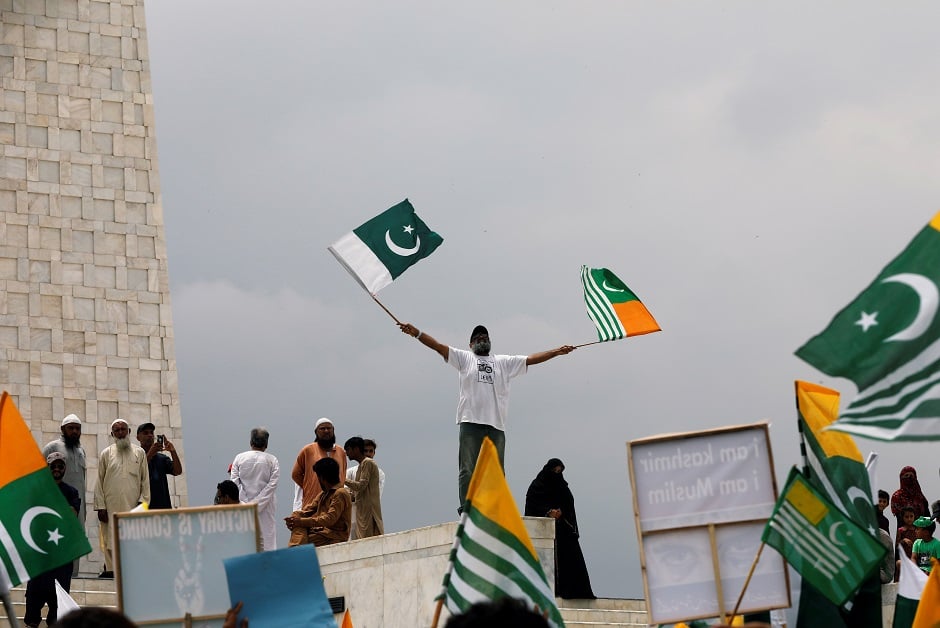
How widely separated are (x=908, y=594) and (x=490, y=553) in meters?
3.34

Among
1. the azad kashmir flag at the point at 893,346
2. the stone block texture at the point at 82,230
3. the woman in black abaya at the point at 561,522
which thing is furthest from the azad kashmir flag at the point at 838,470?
the stone block texture at the point at 82,230

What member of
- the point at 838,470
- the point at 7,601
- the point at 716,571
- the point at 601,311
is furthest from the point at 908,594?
the point at 7,601

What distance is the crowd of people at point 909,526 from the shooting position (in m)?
13.6

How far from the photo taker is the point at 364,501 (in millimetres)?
15422

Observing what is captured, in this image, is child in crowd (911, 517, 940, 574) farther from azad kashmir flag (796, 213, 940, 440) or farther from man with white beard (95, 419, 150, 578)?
man with white beard (95, 419, 150, 578)

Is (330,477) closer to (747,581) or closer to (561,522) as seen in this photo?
(561,522)

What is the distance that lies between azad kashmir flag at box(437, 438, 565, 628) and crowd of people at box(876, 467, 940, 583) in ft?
16.4

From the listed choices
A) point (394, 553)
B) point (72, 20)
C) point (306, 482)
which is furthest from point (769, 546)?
point (72, 20)

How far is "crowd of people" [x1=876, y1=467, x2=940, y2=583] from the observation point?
44.7ft

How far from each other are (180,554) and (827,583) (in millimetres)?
3020

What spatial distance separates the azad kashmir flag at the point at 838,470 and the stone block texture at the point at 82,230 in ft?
43.4

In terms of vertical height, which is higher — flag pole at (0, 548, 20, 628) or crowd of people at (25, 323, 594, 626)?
crowd of people at (25, 323, 594, 626)

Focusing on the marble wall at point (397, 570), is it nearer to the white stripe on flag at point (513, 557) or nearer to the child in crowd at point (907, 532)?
the child in crowd at point (907, 532)

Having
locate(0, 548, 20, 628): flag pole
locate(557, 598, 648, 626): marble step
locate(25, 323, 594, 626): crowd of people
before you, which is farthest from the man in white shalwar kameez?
locate(0, 548, 20, 628): flag pole
